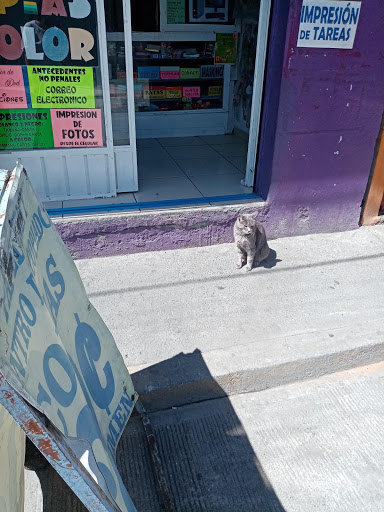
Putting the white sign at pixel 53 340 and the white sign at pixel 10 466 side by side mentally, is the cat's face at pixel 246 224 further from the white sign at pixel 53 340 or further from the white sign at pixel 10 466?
the white sign at pixel 10 466

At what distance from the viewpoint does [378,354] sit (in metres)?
3.49

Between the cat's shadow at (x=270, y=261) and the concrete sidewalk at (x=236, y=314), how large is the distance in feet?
0.06

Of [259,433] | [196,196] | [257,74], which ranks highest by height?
[257,74]

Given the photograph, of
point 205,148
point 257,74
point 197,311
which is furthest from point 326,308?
point 205,148

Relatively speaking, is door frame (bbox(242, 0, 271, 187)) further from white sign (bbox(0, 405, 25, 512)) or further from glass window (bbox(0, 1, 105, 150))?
white sign (bbox(0, 405, 25, 512))

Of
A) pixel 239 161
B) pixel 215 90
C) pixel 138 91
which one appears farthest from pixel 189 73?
pixel 239 161

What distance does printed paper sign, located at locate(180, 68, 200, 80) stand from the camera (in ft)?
23.0

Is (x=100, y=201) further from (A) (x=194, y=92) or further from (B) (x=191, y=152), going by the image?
(A) (x=194, y=92)

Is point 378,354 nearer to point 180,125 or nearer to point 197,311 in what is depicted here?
point 197,311

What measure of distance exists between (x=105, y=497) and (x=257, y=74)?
437cm

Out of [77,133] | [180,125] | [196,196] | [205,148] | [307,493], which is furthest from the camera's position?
[180,125]

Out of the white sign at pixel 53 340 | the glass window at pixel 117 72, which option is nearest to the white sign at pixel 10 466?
the white sign at pixel 53 340

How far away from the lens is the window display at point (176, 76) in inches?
266

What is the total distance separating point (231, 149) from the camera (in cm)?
675
